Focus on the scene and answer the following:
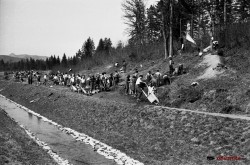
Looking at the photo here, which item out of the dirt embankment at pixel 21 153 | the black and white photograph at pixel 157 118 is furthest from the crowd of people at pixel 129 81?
the dirt embankment at pixel 21 153

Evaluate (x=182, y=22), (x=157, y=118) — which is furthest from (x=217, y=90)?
(x=182, y=22)

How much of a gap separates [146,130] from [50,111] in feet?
46.2

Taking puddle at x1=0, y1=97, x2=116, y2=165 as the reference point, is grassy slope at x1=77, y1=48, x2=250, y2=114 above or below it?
above

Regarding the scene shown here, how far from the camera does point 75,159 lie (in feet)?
43.5

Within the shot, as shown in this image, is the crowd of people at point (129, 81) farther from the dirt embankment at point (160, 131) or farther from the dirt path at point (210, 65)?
the dirt embankment at point (160, 131)

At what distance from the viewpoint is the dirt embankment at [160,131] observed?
12086 millimetres

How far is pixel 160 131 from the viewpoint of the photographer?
15844 mm

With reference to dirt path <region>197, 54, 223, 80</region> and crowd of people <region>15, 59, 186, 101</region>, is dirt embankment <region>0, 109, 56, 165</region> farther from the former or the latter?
dirt path <region>197, 54, 223, 80</region>

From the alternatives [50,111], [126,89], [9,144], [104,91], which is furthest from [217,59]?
[9,144]

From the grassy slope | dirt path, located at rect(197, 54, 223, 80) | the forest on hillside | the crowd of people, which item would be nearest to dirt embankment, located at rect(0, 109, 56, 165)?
the grassy slope

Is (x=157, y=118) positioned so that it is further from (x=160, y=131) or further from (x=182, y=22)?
(x=182, y=22)

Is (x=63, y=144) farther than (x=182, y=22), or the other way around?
(x=182, y=22)

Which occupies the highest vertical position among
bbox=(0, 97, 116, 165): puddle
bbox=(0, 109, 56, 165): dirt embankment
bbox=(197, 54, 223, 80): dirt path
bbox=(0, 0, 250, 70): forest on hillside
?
bbox=(0, 0, 250, 70): forest on hillside

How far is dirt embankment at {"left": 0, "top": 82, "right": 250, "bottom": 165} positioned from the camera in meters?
12.1
